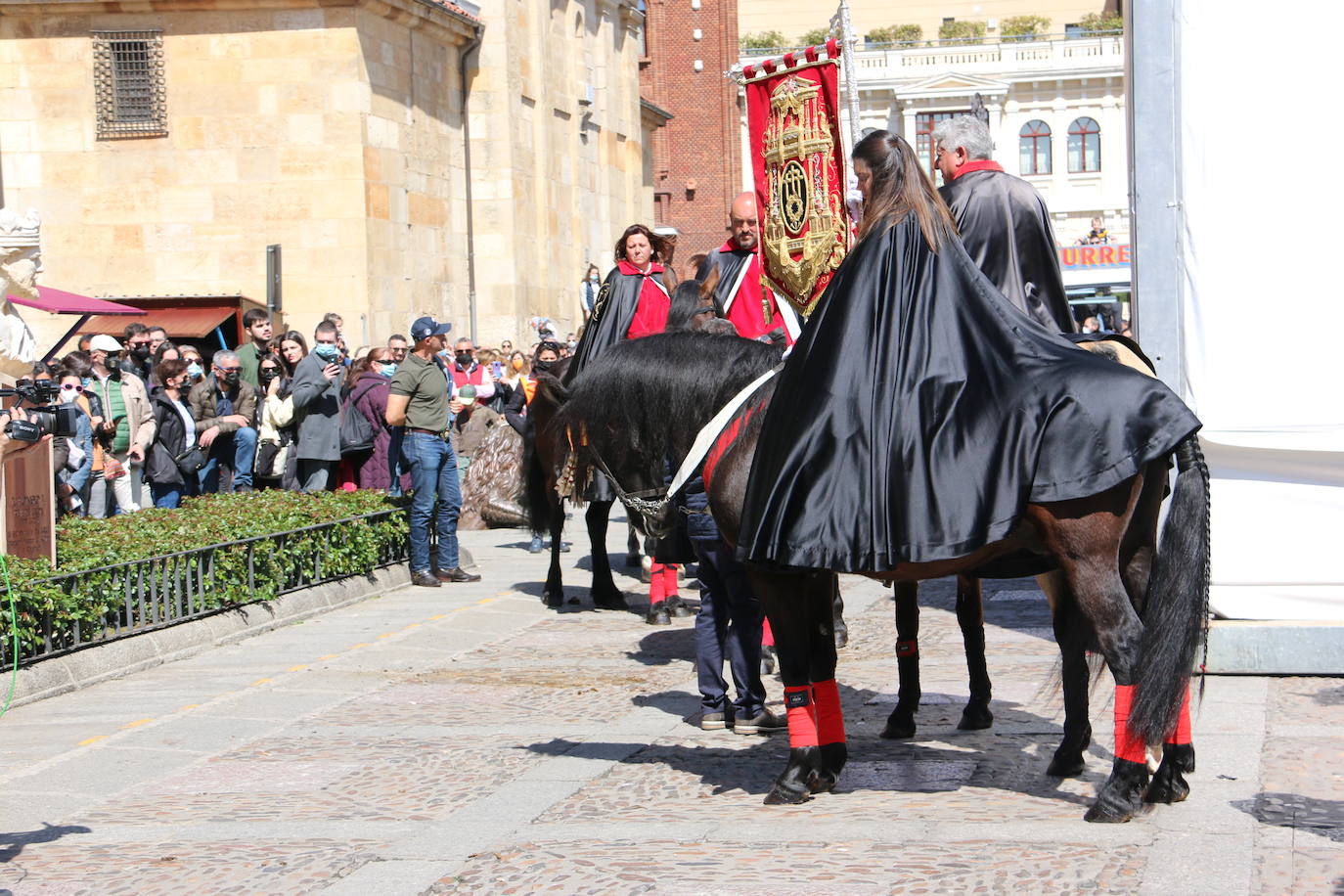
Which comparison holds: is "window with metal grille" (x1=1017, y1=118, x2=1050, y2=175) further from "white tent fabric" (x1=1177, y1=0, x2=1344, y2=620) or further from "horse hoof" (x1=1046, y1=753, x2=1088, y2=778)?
"horse hoof" (x1=1046, y1=753, x2=1088, y2=778)

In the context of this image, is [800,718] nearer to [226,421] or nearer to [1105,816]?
[1105,816]

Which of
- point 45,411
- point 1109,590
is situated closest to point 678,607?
point 45,411

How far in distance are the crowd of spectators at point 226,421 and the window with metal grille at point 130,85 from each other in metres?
7.12

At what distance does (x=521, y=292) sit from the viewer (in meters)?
27.9

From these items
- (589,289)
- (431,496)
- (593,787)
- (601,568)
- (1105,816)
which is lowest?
(593,787)

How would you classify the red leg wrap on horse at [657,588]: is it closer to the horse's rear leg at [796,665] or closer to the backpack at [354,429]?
the horse's rear leg at [796,665]

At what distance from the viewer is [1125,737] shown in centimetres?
554

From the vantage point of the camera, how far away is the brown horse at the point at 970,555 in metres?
5.45

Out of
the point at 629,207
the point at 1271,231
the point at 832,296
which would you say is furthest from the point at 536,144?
the point at 832,296

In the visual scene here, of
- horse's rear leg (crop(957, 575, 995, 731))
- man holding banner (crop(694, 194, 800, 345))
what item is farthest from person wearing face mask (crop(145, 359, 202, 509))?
horse's rear leg (crop(957, 575, 995, 731))

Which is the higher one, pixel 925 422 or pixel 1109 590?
pixel 925 422

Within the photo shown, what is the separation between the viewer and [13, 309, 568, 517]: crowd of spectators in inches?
527

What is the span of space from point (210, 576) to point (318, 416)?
470 cm

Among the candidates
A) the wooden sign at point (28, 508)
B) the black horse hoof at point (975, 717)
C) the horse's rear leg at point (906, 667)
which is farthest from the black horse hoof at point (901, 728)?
the wooden sign at point (28, 508)
